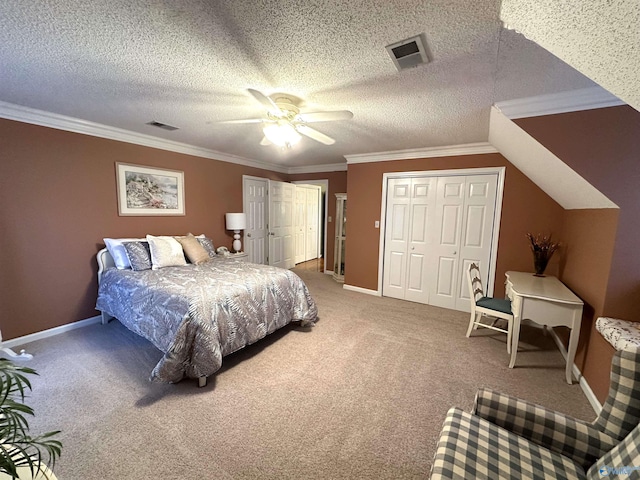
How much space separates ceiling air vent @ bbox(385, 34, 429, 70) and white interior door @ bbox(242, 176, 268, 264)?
3.85 metres

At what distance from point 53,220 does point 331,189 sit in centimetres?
430

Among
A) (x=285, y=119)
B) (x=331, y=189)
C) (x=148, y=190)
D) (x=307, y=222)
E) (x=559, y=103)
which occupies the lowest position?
Answer: (x=307, y=222)

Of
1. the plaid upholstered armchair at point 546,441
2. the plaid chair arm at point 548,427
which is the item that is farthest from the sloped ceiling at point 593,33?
the plaid chair arm at point 548,427

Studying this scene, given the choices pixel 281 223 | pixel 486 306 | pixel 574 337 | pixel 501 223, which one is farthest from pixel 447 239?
pixel 281 223

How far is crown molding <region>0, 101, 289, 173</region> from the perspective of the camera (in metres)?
2.56

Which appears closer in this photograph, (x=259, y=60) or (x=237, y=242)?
(x=259, y=60)

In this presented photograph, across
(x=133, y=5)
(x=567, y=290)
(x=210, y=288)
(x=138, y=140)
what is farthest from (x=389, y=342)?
(x=138, y=140)

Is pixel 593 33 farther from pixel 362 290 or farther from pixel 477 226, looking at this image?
pixel 362 290

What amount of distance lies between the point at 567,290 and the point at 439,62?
8.04 ft

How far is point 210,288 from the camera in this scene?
7.93 feet

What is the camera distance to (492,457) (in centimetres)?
107

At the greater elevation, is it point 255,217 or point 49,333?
point 255,217

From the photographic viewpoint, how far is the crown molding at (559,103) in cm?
186

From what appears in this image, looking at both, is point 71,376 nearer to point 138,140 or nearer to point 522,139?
point 138,140
